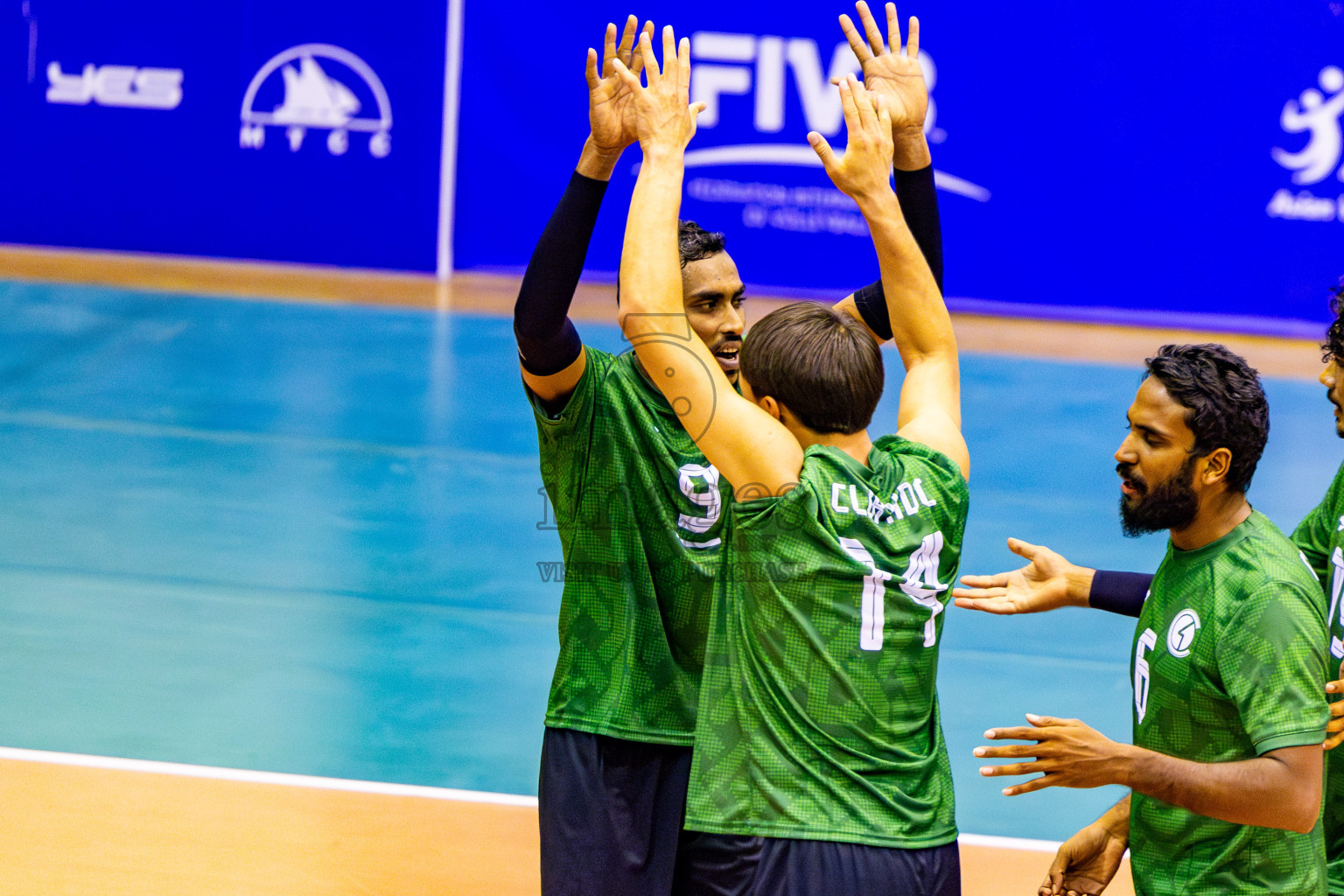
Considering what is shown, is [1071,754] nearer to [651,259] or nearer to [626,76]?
[651,259]

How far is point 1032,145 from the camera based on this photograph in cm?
1325

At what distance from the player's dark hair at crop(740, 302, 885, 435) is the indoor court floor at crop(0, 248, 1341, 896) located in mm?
2649

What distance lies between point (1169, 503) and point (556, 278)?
1426 millimetres

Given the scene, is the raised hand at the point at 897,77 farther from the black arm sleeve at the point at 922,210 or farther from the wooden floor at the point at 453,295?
the wooden floor at the point at 453,295

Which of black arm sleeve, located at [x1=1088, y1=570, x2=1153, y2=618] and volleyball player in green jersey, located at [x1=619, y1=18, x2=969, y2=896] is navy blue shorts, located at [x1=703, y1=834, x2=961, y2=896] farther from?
black arm sleeve, located at [x1=1088, y1=570, x2=1153, y2=618]

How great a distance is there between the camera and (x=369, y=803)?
5.13m

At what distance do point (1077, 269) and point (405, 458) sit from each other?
7278 mm

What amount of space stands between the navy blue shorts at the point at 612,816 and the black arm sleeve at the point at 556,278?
36.0 inches

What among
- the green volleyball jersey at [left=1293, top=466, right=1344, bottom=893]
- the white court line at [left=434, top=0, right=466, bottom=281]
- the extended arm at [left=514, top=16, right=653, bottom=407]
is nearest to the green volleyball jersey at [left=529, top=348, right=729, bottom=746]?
the extended arm at [left=514, top=16, right=653, bottom=407]

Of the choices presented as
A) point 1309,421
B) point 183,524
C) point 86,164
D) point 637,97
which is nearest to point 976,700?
point 637,97

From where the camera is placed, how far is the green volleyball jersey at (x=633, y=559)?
331 centimetres

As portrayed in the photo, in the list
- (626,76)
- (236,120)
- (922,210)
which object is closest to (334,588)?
(922,210)

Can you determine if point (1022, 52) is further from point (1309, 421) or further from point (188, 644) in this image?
point (188, 644)

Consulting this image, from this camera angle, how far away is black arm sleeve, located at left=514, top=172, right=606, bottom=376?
3166mm
